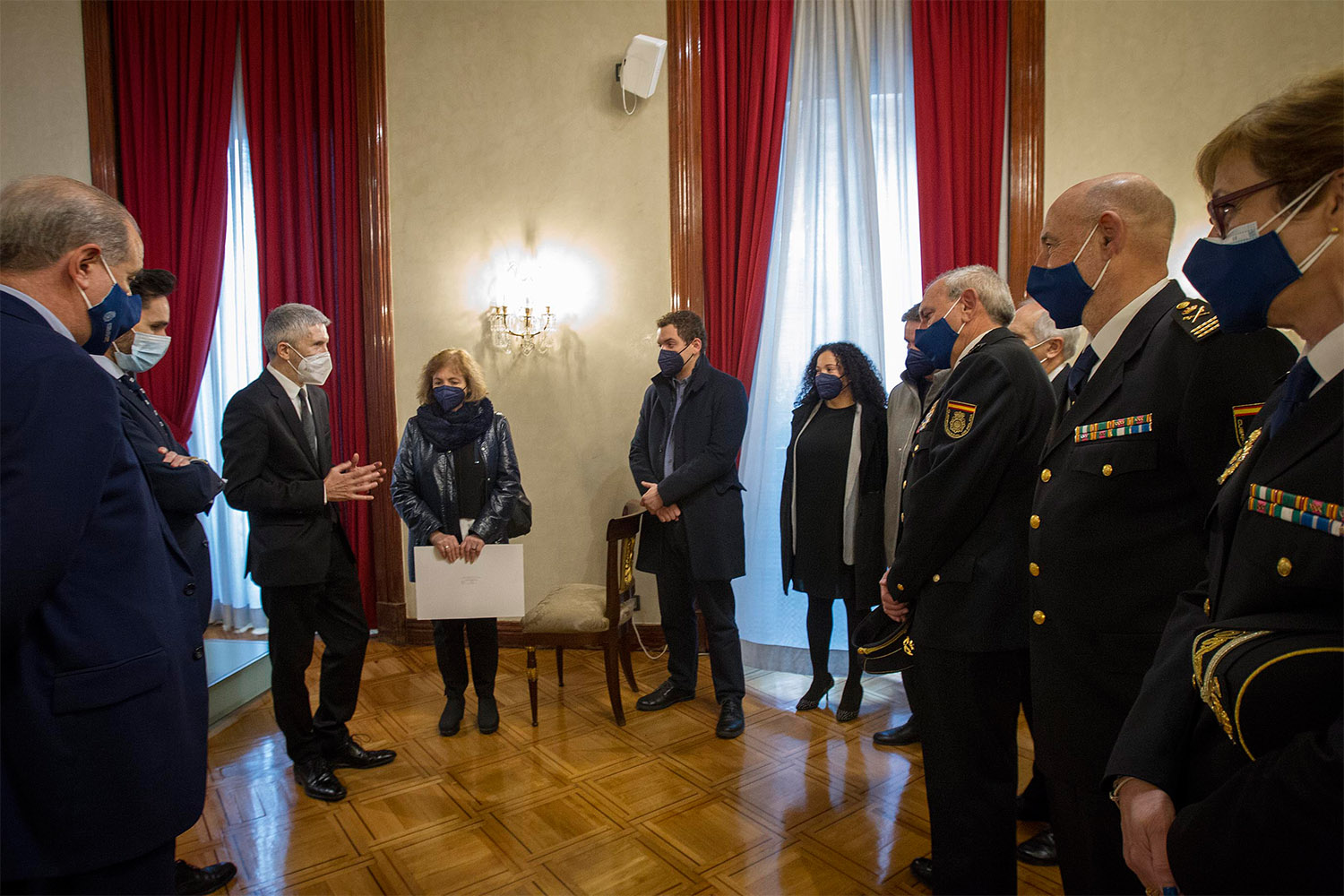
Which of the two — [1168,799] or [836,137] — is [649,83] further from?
[1168,799]

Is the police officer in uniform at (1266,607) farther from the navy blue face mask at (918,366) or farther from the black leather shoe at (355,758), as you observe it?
the black leather shoe at (355,758)

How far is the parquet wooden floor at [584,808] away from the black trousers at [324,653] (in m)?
0.20

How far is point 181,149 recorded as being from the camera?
445 centimetres

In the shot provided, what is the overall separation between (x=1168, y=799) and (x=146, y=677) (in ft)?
4.52

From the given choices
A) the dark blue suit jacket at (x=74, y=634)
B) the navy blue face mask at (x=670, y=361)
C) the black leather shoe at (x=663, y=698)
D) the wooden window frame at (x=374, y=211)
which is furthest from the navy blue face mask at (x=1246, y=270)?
the wooden window frame at (x=374, y=211)

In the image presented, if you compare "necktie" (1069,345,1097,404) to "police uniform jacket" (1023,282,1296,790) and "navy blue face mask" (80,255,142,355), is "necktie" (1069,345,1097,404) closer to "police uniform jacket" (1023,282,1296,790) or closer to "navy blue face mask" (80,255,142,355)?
"police uniform jacket" (1023,282,1296,790)

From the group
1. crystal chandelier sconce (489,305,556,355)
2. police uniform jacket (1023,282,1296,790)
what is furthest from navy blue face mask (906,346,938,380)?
crystal chandelier sconce (489,305,556,355)

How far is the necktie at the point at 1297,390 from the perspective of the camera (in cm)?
81

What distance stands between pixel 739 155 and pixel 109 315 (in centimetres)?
338

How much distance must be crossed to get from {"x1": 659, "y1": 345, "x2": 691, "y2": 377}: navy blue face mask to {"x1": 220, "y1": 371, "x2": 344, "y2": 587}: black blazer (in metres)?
1.47

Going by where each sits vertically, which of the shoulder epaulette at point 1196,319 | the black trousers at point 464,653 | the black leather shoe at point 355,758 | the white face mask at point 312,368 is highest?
the shoulder epaulette at point 1196,319

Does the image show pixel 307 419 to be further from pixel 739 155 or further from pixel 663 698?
pixel 739 155

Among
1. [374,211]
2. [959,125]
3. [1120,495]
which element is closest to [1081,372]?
[1120,495]

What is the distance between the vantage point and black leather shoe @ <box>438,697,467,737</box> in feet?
9.91
